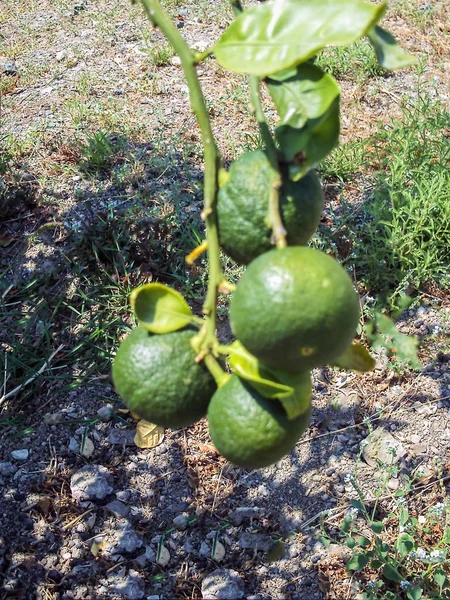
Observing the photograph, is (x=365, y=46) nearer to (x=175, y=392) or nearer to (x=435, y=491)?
(x=435, y=491)

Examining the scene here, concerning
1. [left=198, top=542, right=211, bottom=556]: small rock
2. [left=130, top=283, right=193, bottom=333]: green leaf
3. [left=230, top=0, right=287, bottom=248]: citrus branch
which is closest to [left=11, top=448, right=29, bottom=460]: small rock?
[left=198, top=542, right=211, bottom=556]: small rock

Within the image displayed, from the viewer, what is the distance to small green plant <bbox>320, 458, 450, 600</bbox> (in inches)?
80.3

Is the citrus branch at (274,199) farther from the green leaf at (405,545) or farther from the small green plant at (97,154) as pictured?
the small green plant at (97,154)

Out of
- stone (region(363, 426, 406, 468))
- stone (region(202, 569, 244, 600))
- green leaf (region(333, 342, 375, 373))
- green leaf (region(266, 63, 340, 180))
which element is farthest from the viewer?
stone (region(363, 426, 406, 468))

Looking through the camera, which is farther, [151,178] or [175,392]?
[151,178]

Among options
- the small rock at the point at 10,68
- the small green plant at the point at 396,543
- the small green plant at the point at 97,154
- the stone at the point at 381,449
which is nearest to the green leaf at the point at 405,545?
the small green plant at the point at 396,543

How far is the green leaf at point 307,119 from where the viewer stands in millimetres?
1019

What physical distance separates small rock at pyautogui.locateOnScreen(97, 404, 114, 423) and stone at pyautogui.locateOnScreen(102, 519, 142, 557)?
1.44ft

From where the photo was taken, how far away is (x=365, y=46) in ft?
13.1

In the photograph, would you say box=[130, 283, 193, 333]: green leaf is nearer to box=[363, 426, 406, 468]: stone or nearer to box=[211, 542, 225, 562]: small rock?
box=[211, 542, 225, 562]: small rock

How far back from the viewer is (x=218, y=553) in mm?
2260

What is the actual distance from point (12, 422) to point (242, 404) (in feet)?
5.85

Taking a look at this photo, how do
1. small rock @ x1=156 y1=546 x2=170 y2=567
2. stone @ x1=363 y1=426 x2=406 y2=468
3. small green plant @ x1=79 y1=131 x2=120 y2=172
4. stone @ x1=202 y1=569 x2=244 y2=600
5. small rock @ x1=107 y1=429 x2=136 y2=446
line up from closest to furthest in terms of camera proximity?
stone @ x1=202 y1=569 x2=244 y2=600 < small rock @ x1=156 y1=546 x2=170 y2=567 < stone @ x1=363 y1=426 x2=406 y2=468 < small rock @ x1=107 y1=429 x2=136 y2=446 < small green plant @ x1=79 y1=131 x2=120 y2=172

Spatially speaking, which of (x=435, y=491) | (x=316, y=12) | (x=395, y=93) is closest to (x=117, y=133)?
(x=395, y=93)
